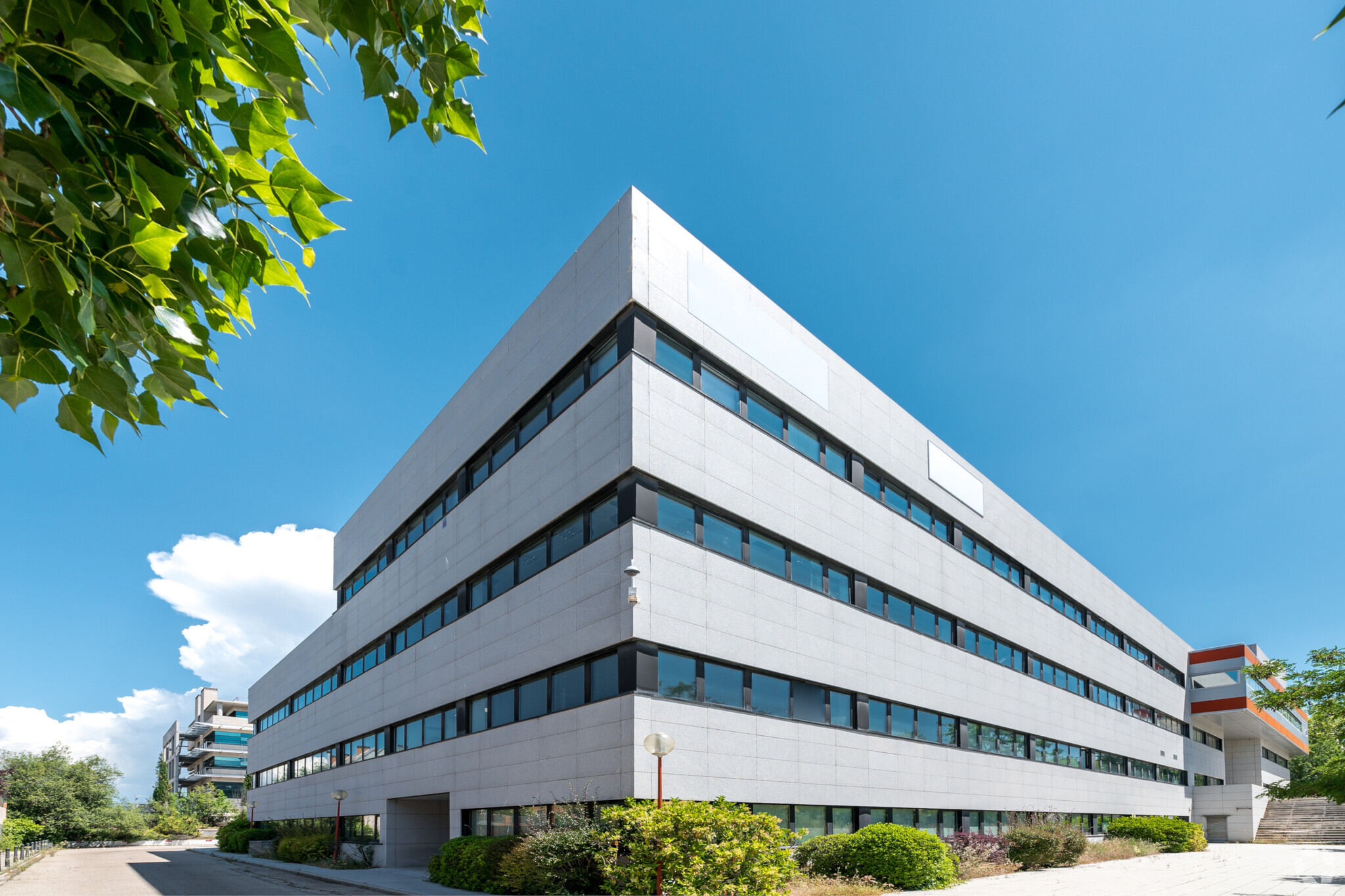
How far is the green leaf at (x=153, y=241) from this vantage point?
2959mm

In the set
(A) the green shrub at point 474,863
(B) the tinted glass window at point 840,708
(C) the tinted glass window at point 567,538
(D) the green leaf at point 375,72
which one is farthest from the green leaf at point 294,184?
(B) the tinted glass window at point 840,708

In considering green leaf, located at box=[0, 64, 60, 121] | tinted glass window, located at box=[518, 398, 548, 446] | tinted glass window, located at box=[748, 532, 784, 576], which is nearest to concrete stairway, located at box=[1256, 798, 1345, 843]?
tinted glass window, located at box=[748, 532, 784, 576]

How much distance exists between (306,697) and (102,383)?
48.5 metres

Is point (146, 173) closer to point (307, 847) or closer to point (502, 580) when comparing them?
point (502, 580)

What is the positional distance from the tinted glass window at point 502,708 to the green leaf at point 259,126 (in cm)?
2144

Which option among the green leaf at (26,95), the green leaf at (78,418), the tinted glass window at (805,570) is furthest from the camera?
the tinted glass window at (805,570)

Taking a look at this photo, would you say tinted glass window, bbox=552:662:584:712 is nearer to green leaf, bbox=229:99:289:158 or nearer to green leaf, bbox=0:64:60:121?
green leaf, bbox=229:99:289:158

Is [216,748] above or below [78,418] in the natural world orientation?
below

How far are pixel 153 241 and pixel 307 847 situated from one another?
39.9 meters

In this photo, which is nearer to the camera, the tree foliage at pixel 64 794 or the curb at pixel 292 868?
the curb at pixel 292 868

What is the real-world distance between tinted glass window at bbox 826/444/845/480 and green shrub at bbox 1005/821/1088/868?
13.3 metres

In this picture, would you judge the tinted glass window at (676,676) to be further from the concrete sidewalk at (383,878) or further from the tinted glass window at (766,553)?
the concrete sidewalk at (383,878)

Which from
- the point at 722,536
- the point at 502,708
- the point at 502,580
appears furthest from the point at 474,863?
the point at 722,536

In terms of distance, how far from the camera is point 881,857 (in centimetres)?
2047
